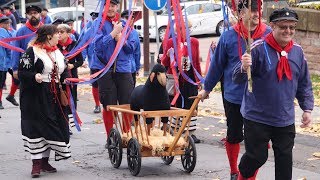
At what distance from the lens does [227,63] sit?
7793 millimetres

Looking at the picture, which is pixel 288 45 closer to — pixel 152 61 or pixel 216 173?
pixel 216 173

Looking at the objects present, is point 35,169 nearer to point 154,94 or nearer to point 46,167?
point 46,167

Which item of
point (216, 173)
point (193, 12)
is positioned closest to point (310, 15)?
point (216, 173)

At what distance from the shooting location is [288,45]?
6.64 m

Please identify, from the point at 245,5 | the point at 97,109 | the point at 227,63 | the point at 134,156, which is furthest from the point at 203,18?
the point at 245,5

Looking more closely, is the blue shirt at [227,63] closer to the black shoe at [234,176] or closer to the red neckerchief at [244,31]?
the red neckerchief at [244,31]

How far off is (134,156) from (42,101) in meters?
A: 1.17

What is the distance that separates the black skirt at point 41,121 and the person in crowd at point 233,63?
1965 millimetres

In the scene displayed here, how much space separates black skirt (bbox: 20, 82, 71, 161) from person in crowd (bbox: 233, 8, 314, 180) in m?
2.73

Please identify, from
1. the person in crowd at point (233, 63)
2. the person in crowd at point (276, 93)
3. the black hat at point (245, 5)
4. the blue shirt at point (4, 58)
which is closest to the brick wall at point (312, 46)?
the blue shirt at point (4, 58)

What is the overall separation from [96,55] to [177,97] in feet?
4.02

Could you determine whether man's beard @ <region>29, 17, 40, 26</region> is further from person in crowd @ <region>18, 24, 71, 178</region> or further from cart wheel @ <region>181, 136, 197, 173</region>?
cart wheel @ <region>181, 136, 197, 173</region>

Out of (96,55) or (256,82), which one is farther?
(96,55)

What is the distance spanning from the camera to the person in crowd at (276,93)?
21.5 ft
